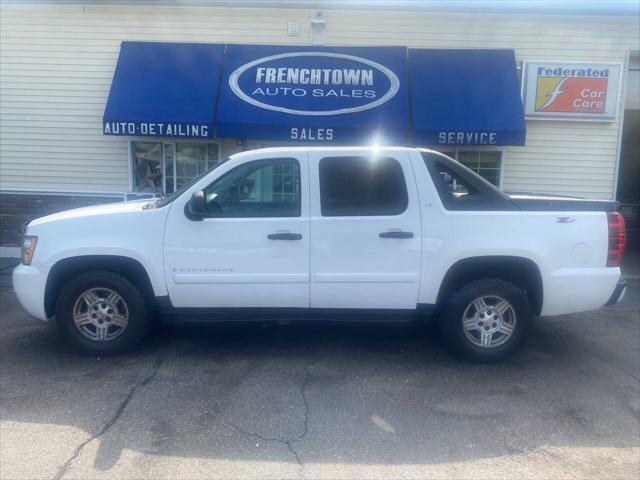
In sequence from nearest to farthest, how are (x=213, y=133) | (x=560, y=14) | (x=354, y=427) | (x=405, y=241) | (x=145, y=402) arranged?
(x=354, y=427)
(x=145, y=402)
(x=405, y=241)
(x=213, y=133)
(x=560, y=14)

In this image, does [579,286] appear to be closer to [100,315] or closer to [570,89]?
[100,315]

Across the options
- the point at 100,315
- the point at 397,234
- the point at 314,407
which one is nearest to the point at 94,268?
the point at 100,315

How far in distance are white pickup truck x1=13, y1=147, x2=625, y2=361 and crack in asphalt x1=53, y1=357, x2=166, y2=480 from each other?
0.41 metres

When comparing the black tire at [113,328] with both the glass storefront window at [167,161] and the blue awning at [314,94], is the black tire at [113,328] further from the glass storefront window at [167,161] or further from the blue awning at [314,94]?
the glass storefront window at [167,161]

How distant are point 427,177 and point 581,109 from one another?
21.3 feet

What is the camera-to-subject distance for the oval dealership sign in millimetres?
9336

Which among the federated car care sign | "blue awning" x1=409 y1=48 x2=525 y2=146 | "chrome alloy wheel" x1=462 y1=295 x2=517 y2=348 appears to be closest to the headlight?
"chrome alloy wheel" x1=462 y1=295 x2=517 y2=348

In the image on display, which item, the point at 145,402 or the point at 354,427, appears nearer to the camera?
the point at 354,427

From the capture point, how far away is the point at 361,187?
16.3ft

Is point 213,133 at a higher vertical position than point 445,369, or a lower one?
higher

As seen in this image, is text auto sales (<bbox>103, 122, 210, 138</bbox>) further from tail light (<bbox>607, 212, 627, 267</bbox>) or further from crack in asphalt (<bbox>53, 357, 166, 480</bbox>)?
tail light (<bbox>607, 212, 627, 267</bbox>)

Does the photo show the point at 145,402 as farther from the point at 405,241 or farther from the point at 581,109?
the point at 581,109

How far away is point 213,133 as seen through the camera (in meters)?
9.24

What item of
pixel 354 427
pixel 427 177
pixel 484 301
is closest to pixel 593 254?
pixel 484 301
